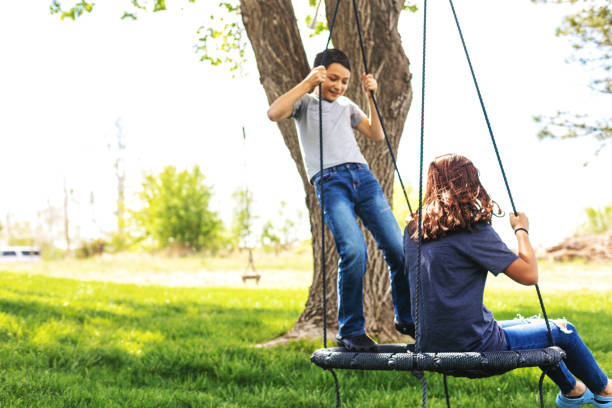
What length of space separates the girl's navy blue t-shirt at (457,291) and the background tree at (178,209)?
35.5 metres

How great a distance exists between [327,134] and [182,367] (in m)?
2.54

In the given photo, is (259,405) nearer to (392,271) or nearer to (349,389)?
(349,389)

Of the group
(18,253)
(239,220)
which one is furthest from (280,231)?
(18,253)

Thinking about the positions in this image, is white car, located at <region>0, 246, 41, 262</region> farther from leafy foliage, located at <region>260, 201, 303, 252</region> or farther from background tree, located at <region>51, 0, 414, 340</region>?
background tree, located at <region>51, 0, 414, 340</region>

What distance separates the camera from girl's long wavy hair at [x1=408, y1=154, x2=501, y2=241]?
251 centimetres

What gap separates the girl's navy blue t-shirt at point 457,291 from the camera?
249 centimetres

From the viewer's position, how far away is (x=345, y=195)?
10.7 ft

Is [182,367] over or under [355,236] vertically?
under

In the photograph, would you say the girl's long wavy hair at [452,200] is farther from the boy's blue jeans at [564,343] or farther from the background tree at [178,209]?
the background tree at [178,209]

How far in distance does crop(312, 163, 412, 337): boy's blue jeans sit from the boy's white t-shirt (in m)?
0.07

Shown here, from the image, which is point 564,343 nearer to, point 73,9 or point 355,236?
point 355,236

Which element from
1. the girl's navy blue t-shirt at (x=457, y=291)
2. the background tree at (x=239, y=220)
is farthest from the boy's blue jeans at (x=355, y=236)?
the background tree at (x=239, y=220)

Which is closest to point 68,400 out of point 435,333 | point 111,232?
point 435,333

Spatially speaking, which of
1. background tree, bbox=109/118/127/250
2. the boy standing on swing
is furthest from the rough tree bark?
background tree, bbox=109/118/127/250
